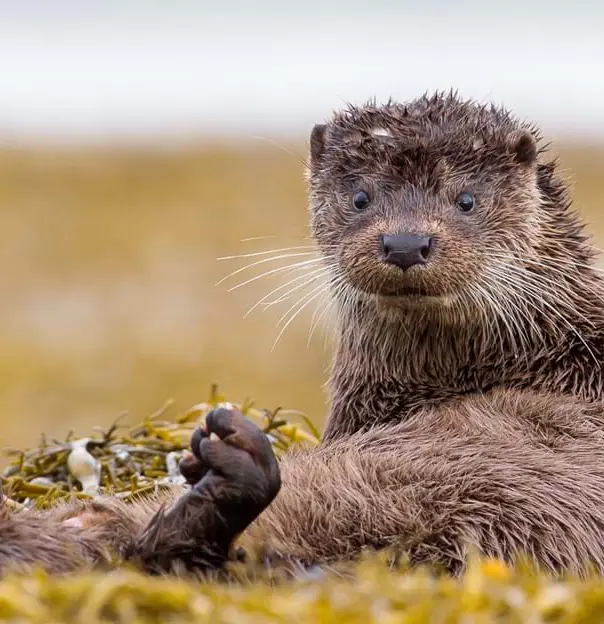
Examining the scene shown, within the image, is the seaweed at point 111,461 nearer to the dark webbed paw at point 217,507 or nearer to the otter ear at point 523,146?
the dark webbed paw at point 217,507


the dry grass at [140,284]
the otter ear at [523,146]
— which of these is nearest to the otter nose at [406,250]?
the otter ear at [523,146]

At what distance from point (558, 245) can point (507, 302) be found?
1.03 feet

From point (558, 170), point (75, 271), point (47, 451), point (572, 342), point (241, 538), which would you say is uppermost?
point (558, 170)

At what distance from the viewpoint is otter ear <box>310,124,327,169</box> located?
4641 millimetres

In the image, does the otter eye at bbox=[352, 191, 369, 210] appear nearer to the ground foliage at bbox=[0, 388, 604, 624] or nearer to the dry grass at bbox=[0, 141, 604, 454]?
the ground foliage at bbox=[0, 388, 604, 624]

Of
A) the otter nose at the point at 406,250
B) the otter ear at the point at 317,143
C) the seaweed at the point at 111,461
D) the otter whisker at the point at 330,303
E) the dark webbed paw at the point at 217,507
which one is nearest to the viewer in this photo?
the dark webbed paw at the point at 217,507

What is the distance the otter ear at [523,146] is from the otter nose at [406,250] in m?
0.53

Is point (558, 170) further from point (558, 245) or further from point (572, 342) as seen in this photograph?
point (572, 342)

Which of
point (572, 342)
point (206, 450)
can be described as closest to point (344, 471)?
point (206, 450)

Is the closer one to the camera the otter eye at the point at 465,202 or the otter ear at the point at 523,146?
the otter eye at the point at 465,202

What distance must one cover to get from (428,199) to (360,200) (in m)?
0.25

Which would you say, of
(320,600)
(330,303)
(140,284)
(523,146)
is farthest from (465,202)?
(140,284)

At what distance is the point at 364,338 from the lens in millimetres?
4316

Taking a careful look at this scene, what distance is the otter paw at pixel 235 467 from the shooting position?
3.05m
